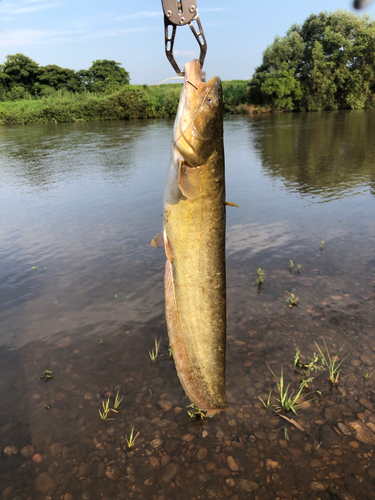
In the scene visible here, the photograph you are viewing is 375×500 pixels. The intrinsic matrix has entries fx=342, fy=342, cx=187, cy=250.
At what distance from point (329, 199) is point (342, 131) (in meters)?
18.2

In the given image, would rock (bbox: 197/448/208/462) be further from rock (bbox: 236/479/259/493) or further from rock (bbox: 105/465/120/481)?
rock (bbox: 105/465/120/481)

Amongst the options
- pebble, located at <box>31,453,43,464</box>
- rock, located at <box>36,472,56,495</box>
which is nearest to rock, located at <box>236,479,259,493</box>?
rock, located at <box>36,472,56,495</box>

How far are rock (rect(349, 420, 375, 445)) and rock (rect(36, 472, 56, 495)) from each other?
2.70 m

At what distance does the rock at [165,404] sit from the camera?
3580 millimetres

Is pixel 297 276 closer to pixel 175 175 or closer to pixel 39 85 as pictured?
pixel 175 175

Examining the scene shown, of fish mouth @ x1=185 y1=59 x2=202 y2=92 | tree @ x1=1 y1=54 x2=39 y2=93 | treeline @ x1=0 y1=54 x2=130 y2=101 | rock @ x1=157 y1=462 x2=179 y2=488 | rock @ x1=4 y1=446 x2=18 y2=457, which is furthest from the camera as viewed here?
tree @ x1=1 y1=54 x2=39 y2=93

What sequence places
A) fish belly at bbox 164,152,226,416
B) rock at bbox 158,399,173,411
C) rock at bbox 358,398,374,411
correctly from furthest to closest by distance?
1. rock at bbox 158,399,173,411
2. rock at bbox 358,398,374,411
3. fish belly at bbox 164,152,226,416

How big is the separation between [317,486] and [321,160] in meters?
15.9

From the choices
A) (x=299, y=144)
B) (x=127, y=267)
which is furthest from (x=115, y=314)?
(x=299, y=144)

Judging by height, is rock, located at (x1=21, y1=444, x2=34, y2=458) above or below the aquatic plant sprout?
below

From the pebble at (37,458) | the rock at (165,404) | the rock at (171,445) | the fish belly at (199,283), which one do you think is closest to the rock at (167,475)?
the rock at (171,445)

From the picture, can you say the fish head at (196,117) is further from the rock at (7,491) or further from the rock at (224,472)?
the rock at (7,491)

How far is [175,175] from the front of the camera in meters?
2.38

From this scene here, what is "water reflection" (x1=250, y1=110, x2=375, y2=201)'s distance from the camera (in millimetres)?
12266
